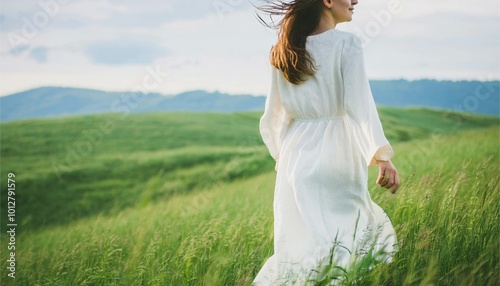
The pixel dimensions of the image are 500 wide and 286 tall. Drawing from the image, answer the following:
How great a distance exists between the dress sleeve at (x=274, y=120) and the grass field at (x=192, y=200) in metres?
0.91

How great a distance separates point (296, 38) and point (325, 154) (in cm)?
85

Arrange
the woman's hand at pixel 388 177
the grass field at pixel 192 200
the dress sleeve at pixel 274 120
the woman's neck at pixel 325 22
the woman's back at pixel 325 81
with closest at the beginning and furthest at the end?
1. the woman's hand at pixel 388 177
2. the woman's back at pixel 325 81
3. the woman's neck at pixel 325 22
4. the grass field at pixel 192 200
5. the dress sleeve at pixel 274 120

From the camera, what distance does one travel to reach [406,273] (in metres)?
3.58

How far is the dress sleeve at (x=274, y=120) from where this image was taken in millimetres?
4055

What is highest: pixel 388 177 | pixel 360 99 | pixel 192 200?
pixel 360 99

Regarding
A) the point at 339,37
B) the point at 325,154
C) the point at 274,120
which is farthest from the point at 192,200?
the point at 339,37

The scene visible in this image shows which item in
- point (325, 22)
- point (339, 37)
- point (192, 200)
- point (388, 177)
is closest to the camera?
point (388, 177)

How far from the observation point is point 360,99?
3.54 m

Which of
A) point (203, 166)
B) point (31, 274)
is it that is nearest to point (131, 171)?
point (203, 166)

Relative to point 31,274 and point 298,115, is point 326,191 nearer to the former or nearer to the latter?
point 298,115

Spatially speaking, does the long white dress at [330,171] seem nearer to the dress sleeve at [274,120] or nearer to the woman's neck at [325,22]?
the woman's neck at [325,22]

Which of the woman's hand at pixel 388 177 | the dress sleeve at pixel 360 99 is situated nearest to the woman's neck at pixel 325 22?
the dress sleeve at pixel 360 99

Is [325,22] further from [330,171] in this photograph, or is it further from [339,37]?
[330,171]

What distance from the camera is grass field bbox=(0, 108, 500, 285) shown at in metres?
3.90
